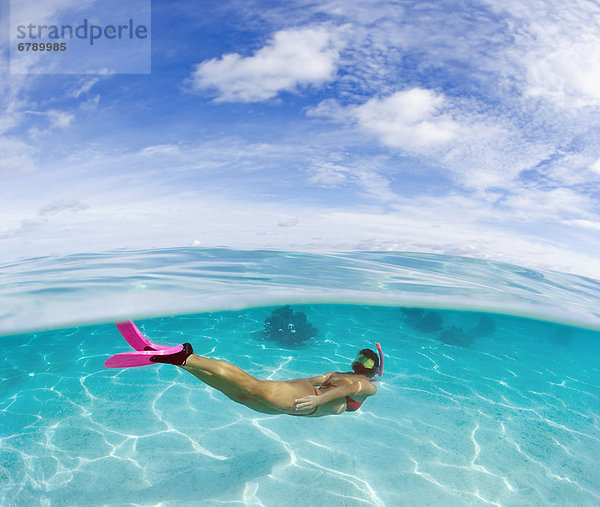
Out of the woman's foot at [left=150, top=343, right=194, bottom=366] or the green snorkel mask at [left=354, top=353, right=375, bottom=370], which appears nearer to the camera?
the woman's foot at [left=150, top=343, right=194, bottom=366]

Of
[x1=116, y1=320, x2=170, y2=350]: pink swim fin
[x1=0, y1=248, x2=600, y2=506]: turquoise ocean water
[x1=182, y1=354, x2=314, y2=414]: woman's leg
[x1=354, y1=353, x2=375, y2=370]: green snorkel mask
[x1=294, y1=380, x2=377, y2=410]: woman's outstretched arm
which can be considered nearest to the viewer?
[x1=294, y1=380, x2=377, y2=410]: woman's outstretched arm

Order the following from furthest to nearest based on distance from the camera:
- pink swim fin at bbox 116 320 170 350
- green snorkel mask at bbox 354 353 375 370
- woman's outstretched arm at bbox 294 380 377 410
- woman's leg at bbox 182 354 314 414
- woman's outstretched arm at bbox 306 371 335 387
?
1. green snorkel mask at bbox 354 353 375 370
2. woman's outstretched arm at bbox 306 371 335 387
3. pink swim fin at bbox 116 320 170 350
4. woman's leg at bbox 182 354 314 414
5. woman's outstretched arm at bbox 294 380 377 410

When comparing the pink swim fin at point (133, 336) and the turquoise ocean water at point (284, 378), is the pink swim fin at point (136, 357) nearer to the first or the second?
the pink swim fin at point (133, 336)

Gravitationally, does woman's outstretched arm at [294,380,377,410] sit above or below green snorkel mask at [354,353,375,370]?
below

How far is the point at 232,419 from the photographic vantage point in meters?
9.41

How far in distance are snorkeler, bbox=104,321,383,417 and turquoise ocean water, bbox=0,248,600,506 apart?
250 centimetres

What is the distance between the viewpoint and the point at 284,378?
1155cm

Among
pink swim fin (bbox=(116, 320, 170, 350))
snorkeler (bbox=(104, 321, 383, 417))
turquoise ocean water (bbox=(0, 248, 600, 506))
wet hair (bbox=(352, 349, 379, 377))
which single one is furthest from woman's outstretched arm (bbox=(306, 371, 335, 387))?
pink swim fin (bbox=(116, 320, 170, 350))

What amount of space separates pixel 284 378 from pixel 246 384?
22.9 feet

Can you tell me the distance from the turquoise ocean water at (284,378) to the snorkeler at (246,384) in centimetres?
250

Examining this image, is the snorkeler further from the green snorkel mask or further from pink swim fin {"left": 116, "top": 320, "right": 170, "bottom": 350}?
the green snorkel mask

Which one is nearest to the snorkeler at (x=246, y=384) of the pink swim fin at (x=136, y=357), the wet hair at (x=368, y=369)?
the pink swim fin at (x=136, y=357)

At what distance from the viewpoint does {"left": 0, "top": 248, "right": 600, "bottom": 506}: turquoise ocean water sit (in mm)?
7156

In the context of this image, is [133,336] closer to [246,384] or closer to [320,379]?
[246,384]
